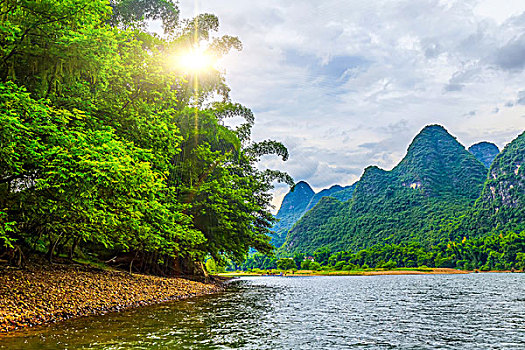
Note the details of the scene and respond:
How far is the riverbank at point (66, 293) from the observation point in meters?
15.3

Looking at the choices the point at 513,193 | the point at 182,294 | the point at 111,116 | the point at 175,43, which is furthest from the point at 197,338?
the point at 513,193

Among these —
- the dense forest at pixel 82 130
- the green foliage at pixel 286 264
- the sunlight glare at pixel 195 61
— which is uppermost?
the sunlight glare at pixel 195 61

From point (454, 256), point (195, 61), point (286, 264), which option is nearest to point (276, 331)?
point (195, 61)

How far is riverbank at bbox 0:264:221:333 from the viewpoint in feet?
50.3

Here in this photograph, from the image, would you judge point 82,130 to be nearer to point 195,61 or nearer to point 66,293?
point 66,293

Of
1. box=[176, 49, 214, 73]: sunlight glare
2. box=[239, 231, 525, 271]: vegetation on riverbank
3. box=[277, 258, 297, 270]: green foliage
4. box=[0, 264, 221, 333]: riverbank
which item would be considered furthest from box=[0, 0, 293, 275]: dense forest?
box=[277, 258, 297, 270]: green foliage

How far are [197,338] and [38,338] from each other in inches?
204

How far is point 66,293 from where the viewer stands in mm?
19219

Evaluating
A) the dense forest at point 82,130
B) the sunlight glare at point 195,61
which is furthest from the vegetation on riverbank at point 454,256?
the dense forest at point 82,130

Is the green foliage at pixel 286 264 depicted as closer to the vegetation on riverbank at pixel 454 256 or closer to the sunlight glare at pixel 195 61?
the vegetation on riverbank at pixel 454 256

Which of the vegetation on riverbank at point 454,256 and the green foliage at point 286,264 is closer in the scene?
the vegetation on riverbank at point 454,256

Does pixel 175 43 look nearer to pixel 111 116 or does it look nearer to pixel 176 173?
pixel 176 173

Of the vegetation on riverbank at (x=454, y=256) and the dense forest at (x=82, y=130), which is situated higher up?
the dense forest at (x=82, y=130)

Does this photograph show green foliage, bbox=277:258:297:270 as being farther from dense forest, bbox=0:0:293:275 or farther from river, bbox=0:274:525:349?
river, bbox=0:274:525:349
